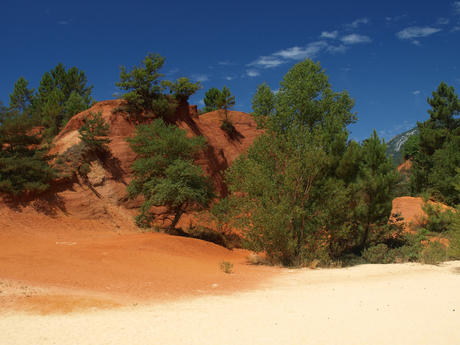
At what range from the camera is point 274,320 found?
650cm

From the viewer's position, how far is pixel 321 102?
23609 millimetres

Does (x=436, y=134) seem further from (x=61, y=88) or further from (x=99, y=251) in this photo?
(x=61, y=88)

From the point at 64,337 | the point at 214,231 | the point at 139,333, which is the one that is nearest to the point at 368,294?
the point at 139,333

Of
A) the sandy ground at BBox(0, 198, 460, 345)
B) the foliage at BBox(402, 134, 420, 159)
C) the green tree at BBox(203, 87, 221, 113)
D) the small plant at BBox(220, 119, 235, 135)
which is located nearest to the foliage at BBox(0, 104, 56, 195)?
the sandy ground at BBox(0, 198, 460, 345)

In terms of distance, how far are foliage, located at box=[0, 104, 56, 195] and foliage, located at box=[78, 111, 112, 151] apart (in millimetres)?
3528

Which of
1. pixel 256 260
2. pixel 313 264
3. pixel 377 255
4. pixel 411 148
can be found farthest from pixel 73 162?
pixel 411 148

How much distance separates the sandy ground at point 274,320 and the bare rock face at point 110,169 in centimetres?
1178

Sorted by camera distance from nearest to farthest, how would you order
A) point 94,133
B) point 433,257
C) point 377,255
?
point 433,257, point 377,255, point 94,133

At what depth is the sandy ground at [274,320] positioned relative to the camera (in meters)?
5.50

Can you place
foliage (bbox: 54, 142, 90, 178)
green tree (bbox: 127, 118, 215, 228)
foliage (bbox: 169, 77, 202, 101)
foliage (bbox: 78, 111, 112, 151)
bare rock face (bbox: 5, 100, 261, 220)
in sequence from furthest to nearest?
foliage (bbox: 169, 77, 202, 101)
foliage (bbox: 78, 111, 112, 151)
foliage (bbox: 54, 142, 90, 178)
bare rock face (bbox: 5, 100, 261, 220)
green tree (bbox: 127, 118, 215, 228)

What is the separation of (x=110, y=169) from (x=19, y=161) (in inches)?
262

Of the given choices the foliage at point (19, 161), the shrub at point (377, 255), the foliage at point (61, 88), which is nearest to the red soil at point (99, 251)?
the foliage at point (19, 161)

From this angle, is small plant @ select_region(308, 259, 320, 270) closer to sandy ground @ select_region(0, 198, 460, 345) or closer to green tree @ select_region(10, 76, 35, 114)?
sandy ground @ select_region(0, 198, 460, 345)

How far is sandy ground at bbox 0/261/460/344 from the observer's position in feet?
18.0
